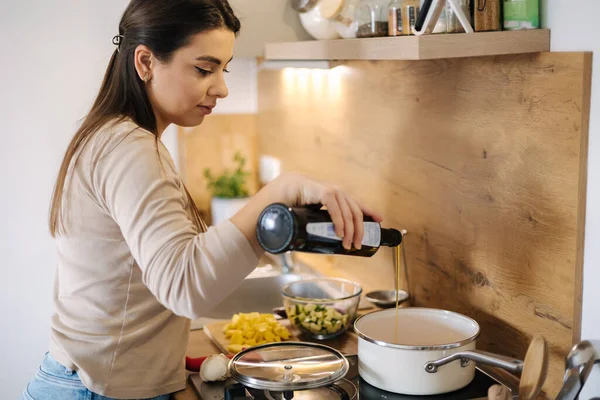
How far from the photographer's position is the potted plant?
8.84ft

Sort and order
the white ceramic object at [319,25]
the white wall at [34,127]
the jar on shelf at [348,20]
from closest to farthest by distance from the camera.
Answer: the jar on shelf at [348,20]
the white ceramic object at [319,25]
the white wall at [34,127]

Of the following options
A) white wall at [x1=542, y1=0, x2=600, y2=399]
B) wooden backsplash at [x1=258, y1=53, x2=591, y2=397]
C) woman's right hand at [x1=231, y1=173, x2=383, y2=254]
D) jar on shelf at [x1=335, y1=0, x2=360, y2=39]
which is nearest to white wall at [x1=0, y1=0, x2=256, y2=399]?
jar on shelf at [x1=335, y1=0, x2=360, y2=39]

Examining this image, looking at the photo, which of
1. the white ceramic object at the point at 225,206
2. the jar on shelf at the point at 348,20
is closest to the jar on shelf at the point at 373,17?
the jar on shelf at the point at 348,20

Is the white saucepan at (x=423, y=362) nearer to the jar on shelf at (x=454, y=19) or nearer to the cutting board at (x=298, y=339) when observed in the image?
the cutting board at (x=298, y=339)

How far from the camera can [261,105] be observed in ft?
8.98

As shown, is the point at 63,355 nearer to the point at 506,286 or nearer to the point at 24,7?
the point at 506,286

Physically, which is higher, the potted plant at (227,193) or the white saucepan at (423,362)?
the potted plant at (227,193)

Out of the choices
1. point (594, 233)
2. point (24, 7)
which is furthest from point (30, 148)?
point (594, 233)

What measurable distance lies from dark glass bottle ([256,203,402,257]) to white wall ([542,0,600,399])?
1.51 feet

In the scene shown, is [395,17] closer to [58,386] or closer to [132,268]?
[132,268]

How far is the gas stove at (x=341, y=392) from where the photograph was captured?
1.27 m

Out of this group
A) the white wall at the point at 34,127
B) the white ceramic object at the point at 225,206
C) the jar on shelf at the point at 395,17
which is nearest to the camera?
the jar on shelf at the point at 395,17

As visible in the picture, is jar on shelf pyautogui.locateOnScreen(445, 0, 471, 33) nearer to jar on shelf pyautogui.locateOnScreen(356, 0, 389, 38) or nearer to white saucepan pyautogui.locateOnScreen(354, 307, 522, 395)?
jar on shelf pyautogui.locateOnScreen(356, 0, 389, 38)

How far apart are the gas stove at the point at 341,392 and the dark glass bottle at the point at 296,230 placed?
0.39 metres
